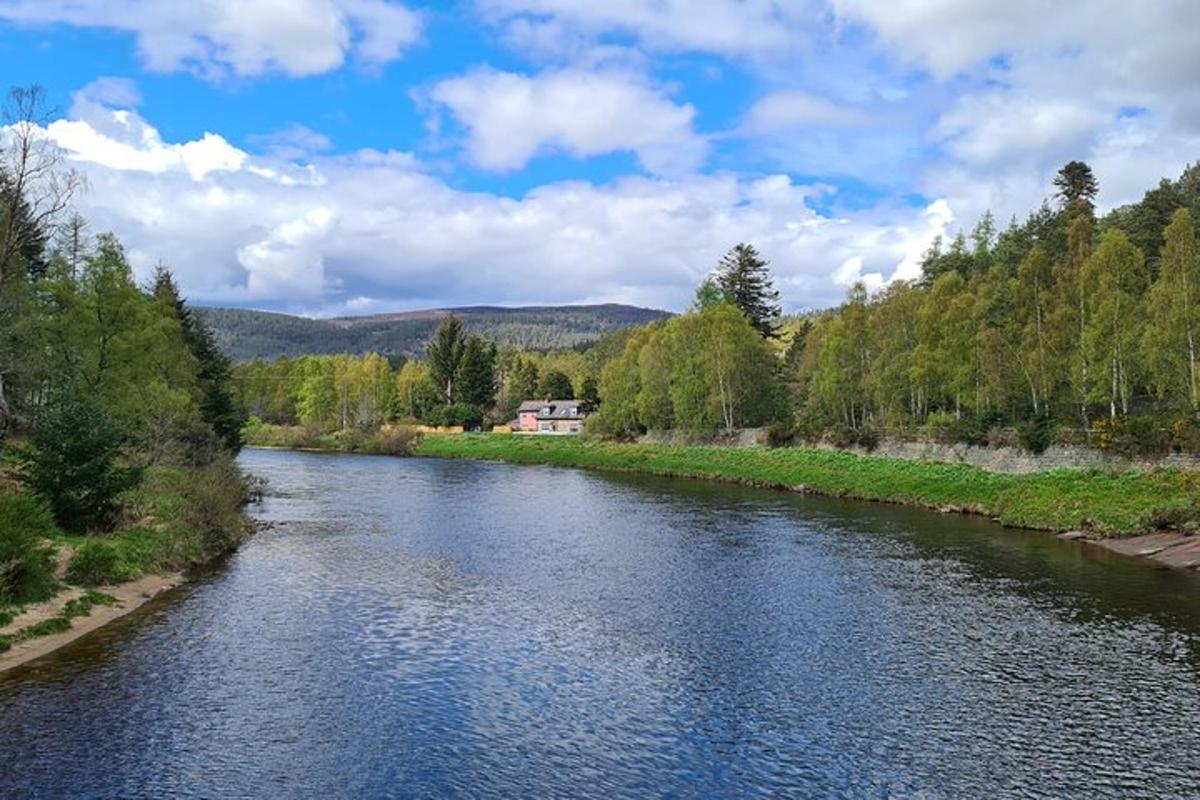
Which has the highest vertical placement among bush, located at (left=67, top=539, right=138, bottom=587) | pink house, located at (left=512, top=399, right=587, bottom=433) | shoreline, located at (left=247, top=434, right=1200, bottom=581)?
pink house, located at (left=512, top=399, right=587, bottom=433)

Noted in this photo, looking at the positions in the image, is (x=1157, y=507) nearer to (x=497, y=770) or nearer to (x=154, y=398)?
(x=497, y=770)

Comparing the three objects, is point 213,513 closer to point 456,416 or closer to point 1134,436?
point 1134,436

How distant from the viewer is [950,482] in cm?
5575

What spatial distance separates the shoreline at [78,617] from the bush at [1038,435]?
47564 mm

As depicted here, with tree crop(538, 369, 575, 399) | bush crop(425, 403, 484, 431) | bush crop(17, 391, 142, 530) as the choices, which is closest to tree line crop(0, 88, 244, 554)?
bush crop(17, 391, 142, 530)

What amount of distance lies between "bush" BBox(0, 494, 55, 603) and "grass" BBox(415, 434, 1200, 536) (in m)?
42.9

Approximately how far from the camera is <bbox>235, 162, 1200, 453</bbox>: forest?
4919 cm

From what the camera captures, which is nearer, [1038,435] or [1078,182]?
[1038,435]

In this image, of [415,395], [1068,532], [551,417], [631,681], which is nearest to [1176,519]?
[1068,532]

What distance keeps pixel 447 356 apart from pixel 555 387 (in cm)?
2402

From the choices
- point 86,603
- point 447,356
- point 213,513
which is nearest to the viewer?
point 86,603

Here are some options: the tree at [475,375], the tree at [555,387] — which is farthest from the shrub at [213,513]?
the tree at [555,387]

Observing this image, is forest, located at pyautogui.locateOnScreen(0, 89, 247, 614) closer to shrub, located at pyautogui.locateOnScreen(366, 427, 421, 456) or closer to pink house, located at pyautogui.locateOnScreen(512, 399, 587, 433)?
shrub, located at pyautogui.locateOnScreen(366, 427, 421, 456)

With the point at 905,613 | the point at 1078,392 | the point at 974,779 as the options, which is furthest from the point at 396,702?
the point at 1078,392
